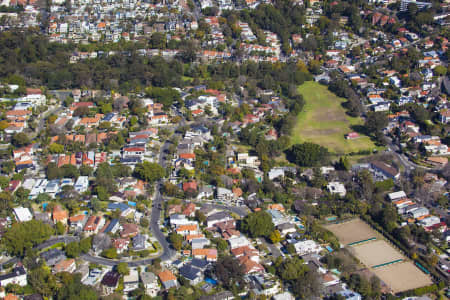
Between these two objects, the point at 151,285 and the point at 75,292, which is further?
the point at 151,285

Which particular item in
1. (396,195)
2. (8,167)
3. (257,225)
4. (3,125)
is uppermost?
(3,125)

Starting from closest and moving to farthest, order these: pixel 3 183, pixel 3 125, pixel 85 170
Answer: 1. pixel 3 183
2. pixel 85 170
3. pixel 3 125

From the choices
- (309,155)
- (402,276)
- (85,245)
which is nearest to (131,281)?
(85,245)

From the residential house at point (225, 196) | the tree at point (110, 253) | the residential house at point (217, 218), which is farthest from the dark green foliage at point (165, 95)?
the tree at point (110, 253)

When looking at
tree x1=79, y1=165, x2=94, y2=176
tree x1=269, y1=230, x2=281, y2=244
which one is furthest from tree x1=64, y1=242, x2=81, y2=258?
tree x1=269, y1=230, x2=281, y2=244

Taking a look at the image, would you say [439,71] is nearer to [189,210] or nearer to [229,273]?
[189,210]

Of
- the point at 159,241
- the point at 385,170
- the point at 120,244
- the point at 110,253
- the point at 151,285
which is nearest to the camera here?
the point at 151,285

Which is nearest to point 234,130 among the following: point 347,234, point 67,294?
point 347,234

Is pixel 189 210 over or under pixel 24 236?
over

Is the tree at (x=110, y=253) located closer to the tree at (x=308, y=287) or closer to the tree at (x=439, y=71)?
the tree at (x=308, y=287)
